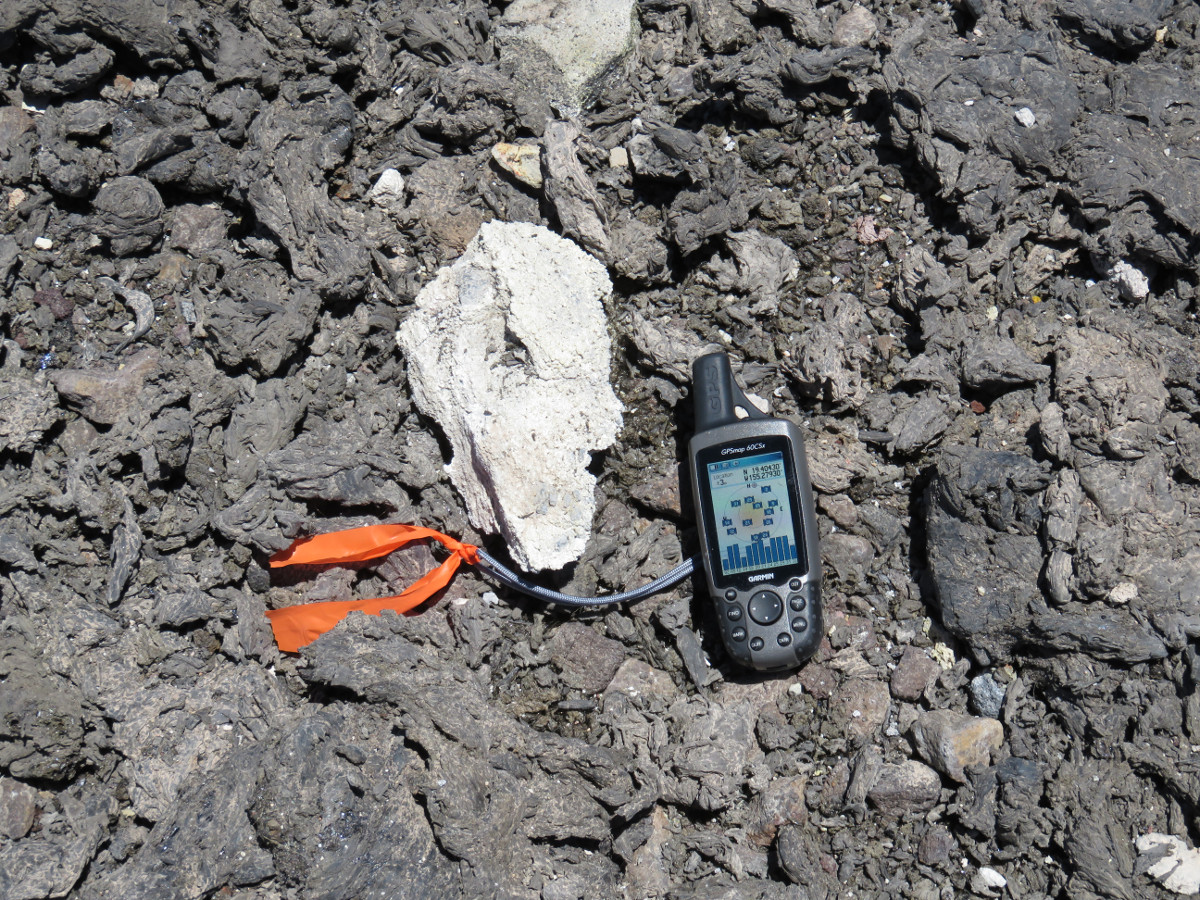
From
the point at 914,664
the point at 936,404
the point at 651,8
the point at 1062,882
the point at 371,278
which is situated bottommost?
the point at 1062,882

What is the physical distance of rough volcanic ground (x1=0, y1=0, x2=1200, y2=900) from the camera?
96.9 inches

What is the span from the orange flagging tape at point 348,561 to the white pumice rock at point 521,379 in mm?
178

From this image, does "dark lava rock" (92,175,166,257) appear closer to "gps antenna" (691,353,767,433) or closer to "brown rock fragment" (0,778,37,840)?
"brown rock fragment" (0,778,37,840)

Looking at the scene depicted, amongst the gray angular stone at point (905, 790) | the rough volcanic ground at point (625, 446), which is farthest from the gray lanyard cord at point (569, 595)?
the gray angular stone at point (905, 790)

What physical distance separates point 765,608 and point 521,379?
108 centimetres

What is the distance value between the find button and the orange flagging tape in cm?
91

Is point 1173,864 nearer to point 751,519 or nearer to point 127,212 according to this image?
point 751,519

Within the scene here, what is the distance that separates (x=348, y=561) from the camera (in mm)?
2797

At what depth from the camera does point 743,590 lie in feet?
9.06

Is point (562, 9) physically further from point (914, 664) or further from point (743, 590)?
point (914, 664)

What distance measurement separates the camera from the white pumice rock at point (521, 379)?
275cm

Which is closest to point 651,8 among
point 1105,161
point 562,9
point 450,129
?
point 562,9

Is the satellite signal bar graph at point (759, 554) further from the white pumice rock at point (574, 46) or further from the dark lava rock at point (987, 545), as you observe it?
the white pumice rock at point (574, 46)

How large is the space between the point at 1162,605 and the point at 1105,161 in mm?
1423
